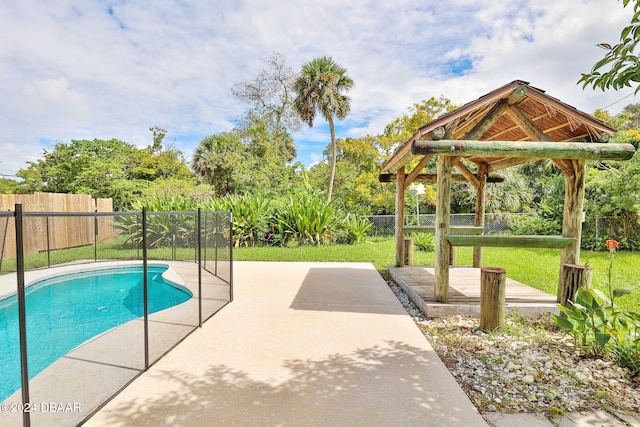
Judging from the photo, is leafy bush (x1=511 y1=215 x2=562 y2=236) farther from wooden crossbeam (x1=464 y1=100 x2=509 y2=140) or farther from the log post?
wooden crossbeam (x1=464 y1=100 x2=509 y2=140)

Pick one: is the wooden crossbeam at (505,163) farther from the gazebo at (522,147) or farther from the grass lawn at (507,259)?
the grass lawn at (507,259)

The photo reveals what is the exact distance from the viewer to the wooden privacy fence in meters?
2.28

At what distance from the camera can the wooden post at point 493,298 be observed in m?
3.76

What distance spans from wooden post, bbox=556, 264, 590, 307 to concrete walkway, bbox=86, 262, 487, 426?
211 centimetres

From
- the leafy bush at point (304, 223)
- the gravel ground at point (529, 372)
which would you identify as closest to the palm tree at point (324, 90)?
the leafy bush at point (304, 223)

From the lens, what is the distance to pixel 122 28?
924cm

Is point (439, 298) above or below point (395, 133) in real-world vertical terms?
below

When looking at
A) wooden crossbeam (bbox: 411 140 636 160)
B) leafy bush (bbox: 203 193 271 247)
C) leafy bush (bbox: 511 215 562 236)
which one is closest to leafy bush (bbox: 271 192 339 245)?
leafy bush (bbox: 203 193 271 247)

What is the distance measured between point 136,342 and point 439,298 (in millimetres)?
3912

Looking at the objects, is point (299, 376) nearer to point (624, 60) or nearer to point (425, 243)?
point (624, 60)

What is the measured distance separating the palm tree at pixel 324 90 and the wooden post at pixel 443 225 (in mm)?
12181

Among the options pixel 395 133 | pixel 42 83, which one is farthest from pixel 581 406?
pixel 42 83

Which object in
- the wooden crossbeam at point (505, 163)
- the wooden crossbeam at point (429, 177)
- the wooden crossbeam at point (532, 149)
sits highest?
the wooden crossbeam at point (505, 163)

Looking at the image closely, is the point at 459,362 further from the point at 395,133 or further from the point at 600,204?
the point at 395,133
